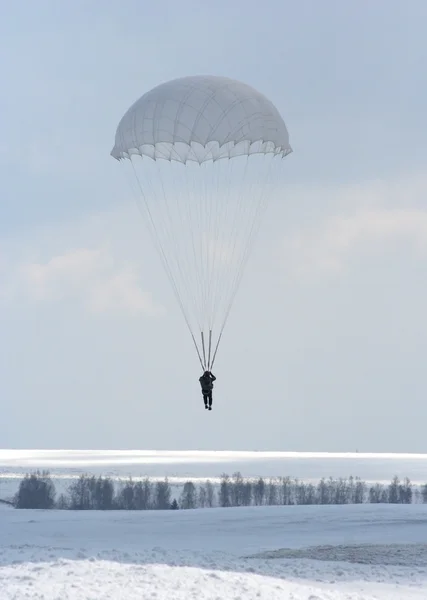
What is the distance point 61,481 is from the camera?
119m

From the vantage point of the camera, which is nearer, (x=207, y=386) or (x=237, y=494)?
(x=207, y=386)

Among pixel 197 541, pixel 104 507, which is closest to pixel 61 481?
pixel 104 507

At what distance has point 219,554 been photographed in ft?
64.6

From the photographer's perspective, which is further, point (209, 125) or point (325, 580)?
point (209, 125)

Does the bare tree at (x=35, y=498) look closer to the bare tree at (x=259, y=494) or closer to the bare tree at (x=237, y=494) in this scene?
the bare tree at (x=237, y=494)

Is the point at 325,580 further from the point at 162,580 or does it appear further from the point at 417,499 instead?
the point at 417,499

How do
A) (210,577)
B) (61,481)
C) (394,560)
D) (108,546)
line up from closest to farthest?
(210,577)
(394,560)
(108,546)
(61,481)

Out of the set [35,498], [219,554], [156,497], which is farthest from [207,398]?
[156,497]

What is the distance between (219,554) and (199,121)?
9.49 metres

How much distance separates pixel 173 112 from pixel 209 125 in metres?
0.87

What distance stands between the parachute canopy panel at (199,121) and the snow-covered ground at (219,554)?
29.7ft

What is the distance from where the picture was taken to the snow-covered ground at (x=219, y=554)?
14.3 m

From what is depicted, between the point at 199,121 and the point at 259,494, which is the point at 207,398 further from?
the point at 259,494

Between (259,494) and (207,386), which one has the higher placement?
(207,386)
